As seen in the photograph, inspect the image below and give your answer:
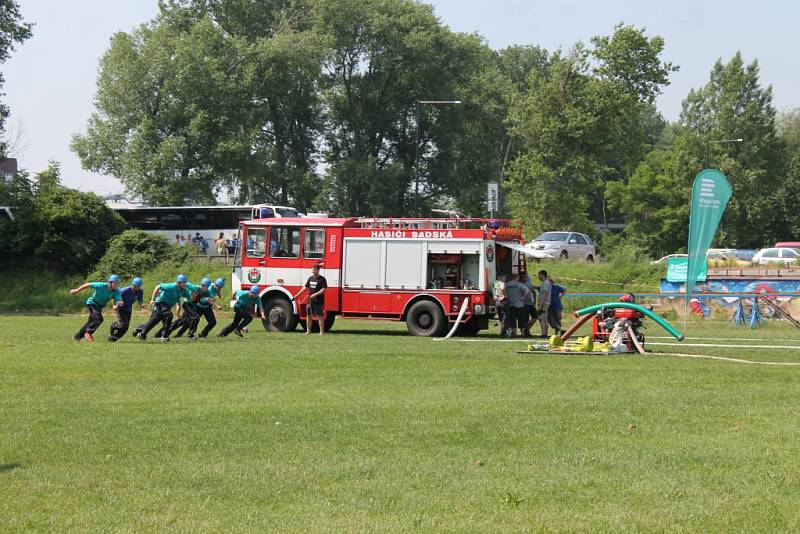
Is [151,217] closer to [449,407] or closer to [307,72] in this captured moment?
[307,72]

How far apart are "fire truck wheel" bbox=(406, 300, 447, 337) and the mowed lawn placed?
324 inches

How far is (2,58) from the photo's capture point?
46844 millimetres

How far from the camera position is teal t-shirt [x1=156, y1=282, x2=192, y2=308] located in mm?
22984

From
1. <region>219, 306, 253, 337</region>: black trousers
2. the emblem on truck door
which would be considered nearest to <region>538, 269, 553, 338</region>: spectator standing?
<region>219, 306, 253, 337</region>: black trousers

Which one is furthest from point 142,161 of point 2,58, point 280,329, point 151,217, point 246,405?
point 246,405

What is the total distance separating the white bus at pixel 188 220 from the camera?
56.0 meters

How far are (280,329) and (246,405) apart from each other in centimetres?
1461

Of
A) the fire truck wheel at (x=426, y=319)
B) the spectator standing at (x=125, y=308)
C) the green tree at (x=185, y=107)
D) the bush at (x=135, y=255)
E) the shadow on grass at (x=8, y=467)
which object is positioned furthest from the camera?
the green tree at (x=185, y=107)

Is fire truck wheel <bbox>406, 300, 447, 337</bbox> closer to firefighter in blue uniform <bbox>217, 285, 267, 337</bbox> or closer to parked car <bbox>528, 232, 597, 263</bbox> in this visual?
firefighter in blue uniform <bbox>217, 285, 267, 337</bbox>

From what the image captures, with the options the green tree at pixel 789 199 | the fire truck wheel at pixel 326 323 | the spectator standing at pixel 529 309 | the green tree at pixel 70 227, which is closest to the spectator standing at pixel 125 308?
the fire truck wheel at pixel 326 323

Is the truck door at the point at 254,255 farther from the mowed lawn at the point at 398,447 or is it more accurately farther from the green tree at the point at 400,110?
the green tree at the point at 400,110

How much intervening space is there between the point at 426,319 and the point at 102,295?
26.7 feet

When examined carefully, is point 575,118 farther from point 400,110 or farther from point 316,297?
point 316,297

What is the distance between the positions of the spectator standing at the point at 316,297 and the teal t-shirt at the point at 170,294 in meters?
3.59
